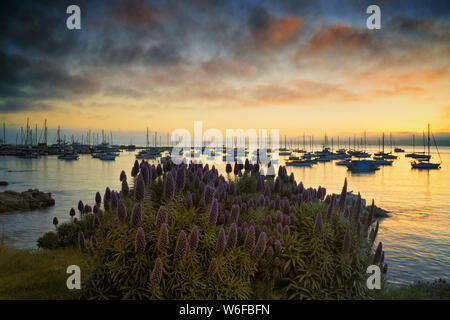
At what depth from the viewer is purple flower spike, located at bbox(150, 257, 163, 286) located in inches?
→ 180

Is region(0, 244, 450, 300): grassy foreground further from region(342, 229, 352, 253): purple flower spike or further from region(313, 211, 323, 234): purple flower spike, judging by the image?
region(313, 211, 323, 234): purple flower spike

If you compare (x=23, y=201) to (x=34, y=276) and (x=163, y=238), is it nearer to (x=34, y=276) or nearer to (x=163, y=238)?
(x=34, y=276)

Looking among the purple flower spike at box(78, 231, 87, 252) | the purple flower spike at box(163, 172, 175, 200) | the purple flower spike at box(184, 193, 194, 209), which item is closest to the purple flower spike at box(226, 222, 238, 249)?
the purple flower spike at box(184, 193, 194, 209)

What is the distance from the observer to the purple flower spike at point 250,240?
5.27 m

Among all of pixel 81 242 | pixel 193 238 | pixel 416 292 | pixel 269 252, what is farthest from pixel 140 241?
→ pixel 416 292

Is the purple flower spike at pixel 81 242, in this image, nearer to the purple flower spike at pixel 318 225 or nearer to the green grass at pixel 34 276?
the green grass at pixel 34 276

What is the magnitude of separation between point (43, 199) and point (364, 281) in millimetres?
36608

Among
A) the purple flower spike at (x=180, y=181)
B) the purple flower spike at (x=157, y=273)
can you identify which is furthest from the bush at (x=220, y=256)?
the purple flower spike at (x=180, y=181)

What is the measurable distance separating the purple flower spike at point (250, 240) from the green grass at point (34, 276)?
341 centimetres

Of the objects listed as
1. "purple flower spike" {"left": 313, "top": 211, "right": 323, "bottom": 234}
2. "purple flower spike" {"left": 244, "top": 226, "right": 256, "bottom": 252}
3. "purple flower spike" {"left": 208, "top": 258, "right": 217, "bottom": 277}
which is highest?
"purple flower spike" {"left": 313, "top": 211, "right": 323, "bottom": 234}

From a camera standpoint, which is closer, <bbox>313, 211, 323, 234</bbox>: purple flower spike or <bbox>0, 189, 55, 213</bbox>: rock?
<bbox>313, 211, 323, 234</bbox>: purple flower spike

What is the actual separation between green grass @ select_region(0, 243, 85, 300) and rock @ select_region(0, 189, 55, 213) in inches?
929
